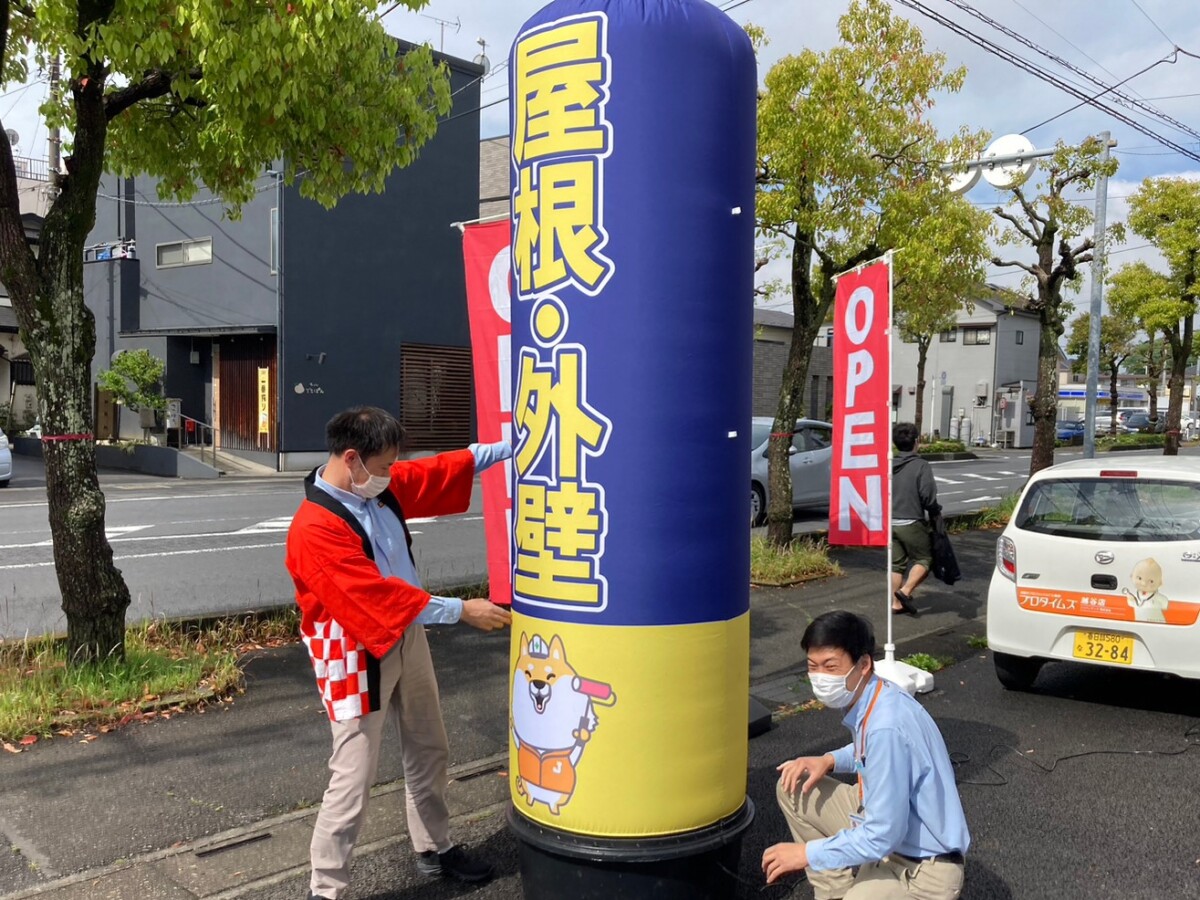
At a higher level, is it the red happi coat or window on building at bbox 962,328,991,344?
window on building at bbox 962,328,991,344

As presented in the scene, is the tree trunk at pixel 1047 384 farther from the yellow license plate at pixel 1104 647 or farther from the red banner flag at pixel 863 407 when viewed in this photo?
the yellow license plate at pixel 1104 647

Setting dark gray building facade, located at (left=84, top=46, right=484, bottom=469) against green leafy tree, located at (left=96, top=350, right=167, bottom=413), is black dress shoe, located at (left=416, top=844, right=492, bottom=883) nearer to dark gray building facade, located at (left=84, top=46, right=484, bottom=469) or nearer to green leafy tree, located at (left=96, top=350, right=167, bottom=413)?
dark gray building facade, located at (left=84, top=46, right=484, bottom=469)

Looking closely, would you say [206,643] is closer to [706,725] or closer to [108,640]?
[108,640]

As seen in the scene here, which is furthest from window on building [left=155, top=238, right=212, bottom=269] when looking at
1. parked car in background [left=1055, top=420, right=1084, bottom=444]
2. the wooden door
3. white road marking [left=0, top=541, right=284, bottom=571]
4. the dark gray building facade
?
parked car in background [left=1055, top=420, right=1084, bottom=444]

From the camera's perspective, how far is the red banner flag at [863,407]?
244 inches

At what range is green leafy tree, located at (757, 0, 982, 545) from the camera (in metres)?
9.10

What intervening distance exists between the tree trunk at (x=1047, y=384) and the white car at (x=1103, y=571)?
8.64 m

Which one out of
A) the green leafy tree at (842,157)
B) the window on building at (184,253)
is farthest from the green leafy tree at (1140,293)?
the window on building at (184,253)

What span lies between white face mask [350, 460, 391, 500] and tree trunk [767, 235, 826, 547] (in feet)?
23.7

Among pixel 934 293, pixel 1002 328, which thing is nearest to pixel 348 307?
pixel 934 293

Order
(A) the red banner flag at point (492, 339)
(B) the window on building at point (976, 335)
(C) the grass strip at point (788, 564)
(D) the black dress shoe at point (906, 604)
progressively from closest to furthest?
(A) the red banner flag at point (492, 339) → (D) the black dress shoe at point (906, 604) → (C) the grass strip at point (788, 564) → (B) the window on building at point (976, 335)

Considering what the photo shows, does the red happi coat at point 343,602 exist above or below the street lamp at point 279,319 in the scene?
below

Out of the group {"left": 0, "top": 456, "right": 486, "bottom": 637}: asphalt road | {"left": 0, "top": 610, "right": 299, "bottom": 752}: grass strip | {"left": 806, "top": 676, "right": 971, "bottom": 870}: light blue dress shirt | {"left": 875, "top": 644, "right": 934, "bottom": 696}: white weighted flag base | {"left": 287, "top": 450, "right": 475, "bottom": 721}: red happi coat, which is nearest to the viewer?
{"left": 806, "top": 676, "right": 971, "bottom": 870}: light blue dress shirt

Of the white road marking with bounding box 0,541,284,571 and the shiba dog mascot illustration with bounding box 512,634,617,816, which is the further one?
the white road marking with bounding box 0,541,284,571
